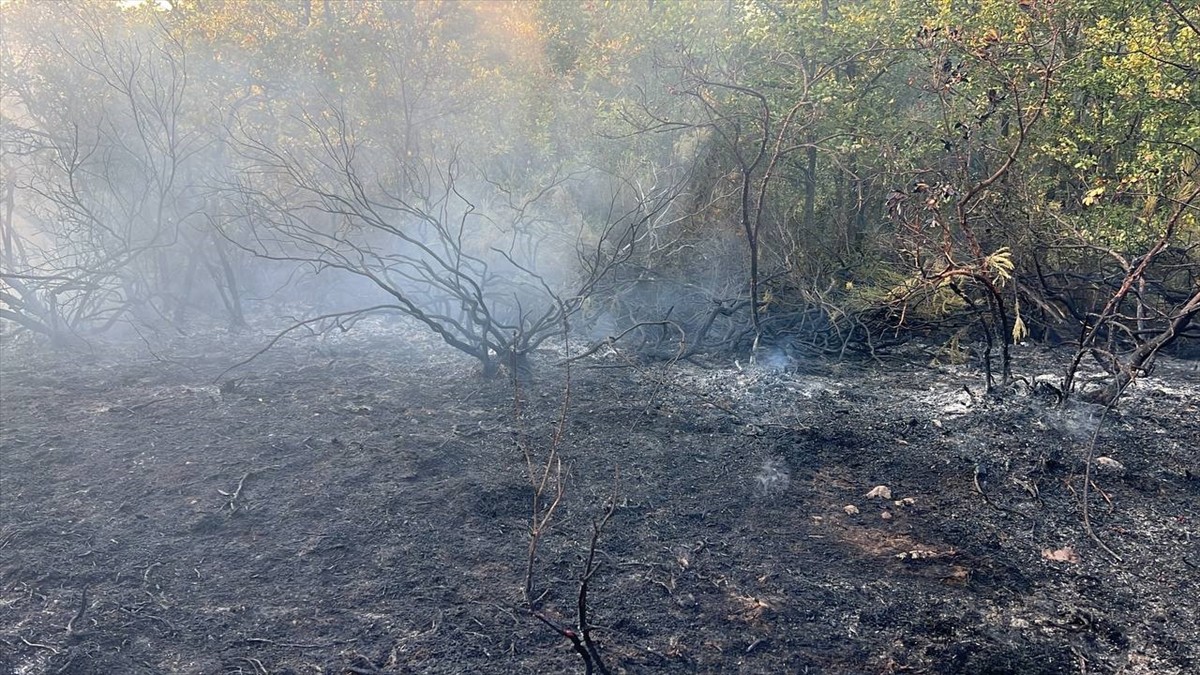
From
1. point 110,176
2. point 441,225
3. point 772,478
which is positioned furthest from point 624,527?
point 110,176

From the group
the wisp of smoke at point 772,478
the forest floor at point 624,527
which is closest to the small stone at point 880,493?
the forest floor at point 624,527

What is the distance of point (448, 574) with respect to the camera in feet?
11.8

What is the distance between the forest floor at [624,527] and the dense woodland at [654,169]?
2.40 feet

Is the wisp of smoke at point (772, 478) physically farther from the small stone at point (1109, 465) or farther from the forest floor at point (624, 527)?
the small stone at point (1109, 465)

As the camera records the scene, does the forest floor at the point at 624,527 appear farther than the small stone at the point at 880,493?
No

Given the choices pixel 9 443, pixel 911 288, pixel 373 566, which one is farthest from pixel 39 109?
pixel 911 288

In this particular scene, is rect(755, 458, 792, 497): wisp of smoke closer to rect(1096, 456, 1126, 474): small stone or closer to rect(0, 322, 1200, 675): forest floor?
rect(0, 322, 1200, 675): forest floor

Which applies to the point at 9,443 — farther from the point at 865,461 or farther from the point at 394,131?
the point at 394,131

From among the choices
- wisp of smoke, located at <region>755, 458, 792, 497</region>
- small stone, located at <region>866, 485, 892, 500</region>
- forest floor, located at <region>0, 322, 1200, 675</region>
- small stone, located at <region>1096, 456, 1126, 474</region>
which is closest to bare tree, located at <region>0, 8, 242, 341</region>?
forest floor, located at <region>0, 322, 1200, 675</region>

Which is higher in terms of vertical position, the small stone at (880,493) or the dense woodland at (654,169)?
the dense woodland at (654,169)

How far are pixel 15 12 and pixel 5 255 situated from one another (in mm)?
3116

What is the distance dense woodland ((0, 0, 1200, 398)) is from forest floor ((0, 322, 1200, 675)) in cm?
73

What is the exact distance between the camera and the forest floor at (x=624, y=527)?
10.0 feet

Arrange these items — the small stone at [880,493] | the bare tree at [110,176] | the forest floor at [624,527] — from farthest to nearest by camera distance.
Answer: the bare tree at [110,176]
the small stone at [880,493]
the forest floor at [624,527]
